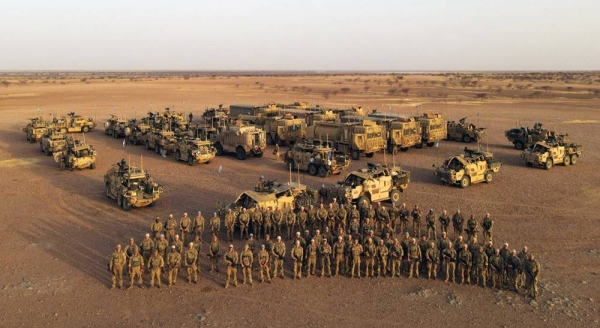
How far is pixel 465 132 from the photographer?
3528cm

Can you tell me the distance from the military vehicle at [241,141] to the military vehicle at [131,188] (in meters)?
9.63

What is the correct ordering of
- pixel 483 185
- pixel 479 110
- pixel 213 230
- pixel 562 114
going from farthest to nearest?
pixel 479 110, pixel 562 114, pixel 483 185, pixel 213 230

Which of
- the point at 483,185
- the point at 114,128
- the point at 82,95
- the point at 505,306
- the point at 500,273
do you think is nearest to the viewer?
the point at 505,306

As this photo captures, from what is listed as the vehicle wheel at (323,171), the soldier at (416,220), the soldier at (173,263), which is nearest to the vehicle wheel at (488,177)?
the vehicle wheel at (323,171)

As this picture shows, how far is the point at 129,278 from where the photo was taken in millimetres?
13406

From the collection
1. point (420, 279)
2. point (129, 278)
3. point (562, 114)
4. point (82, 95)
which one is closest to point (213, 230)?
point (129, 278)

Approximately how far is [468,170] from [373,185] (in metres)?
5.68

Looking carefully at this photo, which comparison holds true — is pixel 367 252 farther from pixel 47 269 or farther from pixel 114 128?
pixel 114 128

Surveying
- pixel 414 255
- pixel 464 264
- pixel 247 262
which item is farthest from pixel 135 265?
pixel 464 264

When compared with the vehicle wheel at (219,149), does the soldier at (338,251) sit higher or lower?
higher

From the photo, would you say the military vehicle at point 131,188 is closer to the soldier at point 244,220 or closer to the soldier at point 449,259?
the soldier at point 244,220

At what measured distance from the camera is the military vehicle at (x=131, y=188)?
19.3 m

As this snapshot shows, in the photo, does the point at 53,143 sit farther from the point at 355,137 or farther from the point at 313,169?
the point at 355,137

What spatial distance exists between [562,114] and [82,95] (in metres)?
63.2
